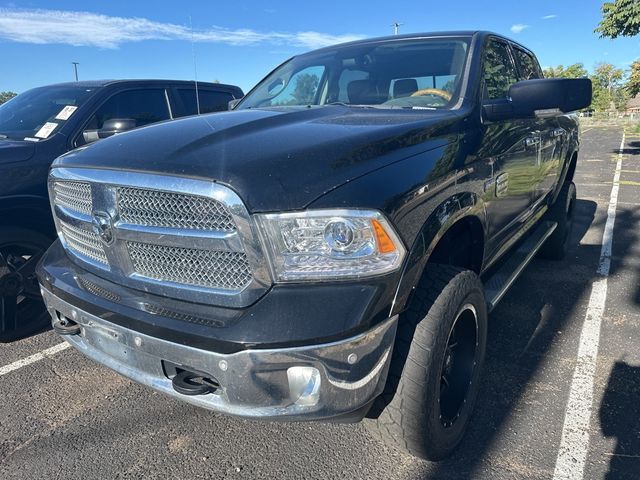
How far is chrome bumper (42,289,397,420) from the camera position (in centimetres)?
168

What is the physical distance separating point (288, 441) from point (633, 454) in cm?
166

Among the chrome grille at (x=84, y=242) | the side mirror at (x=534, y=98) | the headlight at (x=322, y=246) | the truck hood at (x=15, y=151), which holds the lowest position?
the chrome grille at (x=84, y=242)

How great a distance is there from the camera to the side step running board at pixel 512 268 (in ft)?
9.61

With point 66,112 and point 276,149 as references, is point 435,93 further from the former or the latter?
point 66,112

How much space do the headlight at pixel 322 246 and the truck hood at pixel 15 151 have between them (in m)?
2.78

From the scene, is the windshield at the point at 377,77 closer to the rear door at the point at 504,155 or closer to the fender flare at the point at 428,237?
the rear door at the point at 504,155

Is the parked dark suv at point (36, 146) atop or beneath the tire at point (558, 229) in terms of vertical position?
atop

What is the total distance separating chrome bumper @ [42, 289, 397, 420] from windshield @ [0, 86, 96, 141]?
9.81 ft

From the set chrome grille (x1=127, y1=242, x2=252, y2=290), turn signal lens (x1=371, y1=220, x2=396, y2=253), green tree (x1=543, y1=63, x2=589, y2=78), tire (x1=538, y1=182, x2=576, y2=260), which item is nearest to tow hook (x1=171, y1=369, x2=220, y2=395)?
chrome grille (x1=127, y1=242, x2=252, y2=290)

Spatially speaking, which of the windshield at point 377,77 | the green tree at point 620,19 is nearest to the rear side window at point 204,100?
the windshield at point 377,77

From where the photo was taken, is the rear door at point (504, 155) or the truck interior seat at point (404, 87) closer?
the rear door at point (504, 155)

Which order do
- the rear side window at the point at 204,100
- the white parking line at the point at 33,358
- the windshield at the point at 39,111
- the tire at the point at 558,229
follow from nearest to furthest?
the white parking line at the point at 33,358 → the windshield at the point at 39,111 → the tire at the point at 558,229 → the rear side window at the point at 204,100

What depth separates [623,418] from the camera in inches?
104

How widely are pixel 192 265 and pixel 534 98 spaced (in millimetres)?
2090
